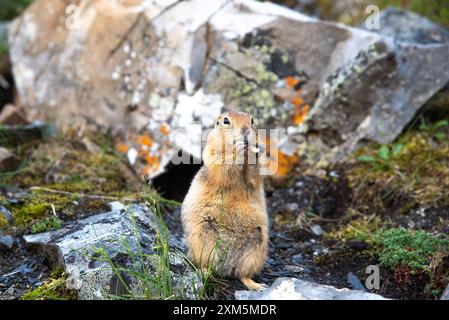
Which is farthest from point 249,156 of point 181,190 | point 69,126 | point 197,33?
point 69,126

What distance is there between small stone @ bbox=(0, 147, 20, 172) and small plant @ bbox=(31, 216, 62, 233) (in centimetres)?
158

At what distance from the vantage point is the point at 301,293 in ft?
16.0

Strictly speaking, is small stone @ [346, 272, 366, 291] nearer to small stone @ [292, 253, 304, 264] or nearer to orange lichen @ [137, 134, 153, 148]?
small stone @ [292, 253, 304, 264]

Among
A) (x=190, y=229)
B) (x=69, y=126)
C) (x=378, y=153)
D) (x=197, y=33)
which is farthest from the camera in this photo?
(x=69, y=126)

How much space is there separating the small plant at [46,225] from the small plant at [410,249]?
3403mm

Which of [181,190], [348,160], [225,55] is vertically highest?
[225,55]

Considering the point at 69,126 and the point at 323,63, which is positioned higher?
the point at 323,63

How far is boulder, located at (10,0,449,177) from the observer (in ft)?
27.5

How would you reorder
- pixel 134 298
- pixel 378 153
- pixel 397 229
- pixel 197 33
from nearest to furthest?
pixel 134 298, pixel 397 229, pixel 378 153, pixel 197 33

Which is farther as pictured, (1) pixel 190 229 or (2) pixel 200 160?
(2) pixel 200 160

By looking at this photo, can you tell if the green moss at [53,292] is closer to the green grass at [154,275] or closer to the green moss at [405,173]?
the green grass at [154,275]

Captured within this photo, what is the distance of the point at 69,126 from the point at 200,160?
253 cm

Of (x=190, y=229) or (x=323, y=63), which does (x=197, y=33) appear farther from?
(x=190, y=229)

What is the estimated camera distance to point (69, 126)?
9609mm
